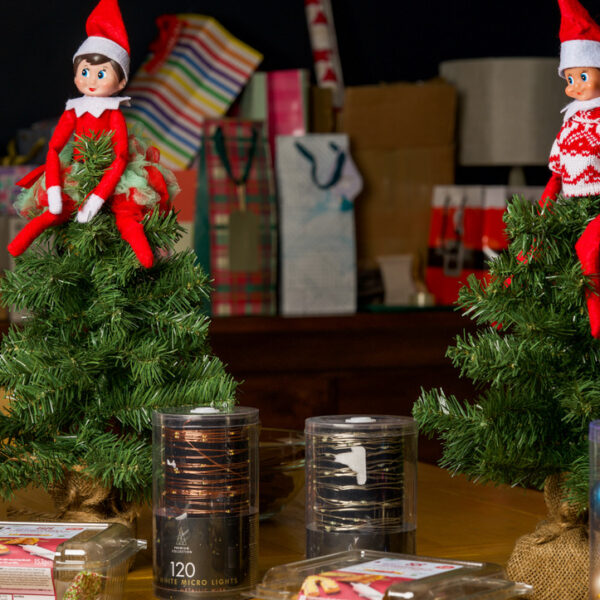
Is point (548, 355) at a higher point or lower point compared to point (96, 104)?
lower

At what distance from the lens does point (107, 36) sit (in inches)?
38.9

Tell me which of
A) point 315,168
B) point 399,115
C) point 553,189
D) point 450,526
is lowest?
point 450,526

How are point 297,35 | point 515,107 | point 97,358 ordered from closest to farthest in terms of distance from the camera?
point 97,358 → point 515,107 → point 297,35

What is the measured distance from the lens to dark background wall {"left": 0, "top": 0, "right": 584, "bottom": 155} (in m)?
2.91

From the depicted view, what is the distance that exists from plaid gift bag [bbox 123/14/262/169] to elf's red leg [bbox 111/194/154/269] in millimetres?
1880

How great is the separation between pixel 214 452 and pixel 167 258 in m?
0.24

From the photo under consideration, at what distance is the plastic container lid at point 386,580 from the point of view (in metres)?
0.67

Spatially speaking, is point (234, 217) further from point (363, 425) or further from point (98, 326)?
point (363, 425)

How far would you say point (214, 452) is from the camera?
79 centimetres

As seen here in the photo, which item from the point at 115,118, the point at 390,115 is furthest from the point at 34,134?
the point at 115,118

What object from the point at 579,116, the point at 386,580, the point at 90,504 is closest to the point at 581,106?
the point at 579,116

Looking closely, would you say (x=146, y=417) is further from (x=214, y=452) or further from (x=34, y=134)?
(x=34, y=134)

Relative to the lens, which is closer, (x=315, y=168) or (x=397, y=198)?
(x=315, y=168)

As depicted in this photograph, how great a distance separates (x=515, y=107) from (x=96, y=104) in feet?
7.05
